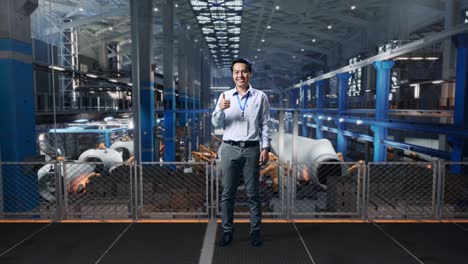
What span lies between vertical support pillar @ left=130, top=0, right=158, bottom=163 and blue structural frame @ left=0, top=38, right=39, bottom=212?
6.09 metres

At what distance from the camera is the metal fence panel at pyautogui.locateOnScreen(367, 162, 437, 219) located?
5.08 metres

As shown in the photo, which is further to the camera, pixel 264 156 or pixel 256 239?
pixel 256 239

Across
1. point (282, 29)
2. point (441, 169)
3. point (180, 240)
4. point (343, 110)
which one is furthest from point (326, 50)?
point (180, 240)

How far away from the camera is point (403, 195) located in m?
6.25

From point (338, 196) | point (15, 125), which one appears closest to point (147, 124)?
point (15, 125)

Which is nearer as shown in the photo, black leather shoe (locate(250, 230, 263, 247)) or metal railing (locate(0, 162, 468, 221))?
black leather shoe (locate(250, 230, 263, 247))

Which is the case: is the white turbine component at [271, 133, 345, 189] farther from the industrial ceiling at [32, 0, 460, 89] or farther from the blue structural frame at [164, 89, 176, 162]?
the industrial ceiling at [32, 0, 460, 89]

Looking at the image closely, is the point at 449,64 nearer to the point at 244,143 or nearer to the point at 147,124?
the point at 147,124

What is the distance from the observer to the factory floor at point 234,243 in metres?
3.28

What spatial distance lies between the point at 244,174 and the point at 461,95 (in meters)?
7.96

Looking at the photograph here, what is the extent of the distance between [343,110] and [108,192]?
15.0 m

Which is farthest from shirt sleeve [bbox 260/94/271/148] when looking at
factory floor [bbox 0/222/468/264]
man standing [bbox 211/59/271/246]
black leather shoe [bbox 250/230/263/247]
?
factory floor [bbox 0/222/468/264]

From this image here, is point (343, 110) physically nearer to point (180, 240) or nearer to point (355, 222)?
point (355, 222)

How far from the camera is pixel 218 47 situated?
3409 cm
